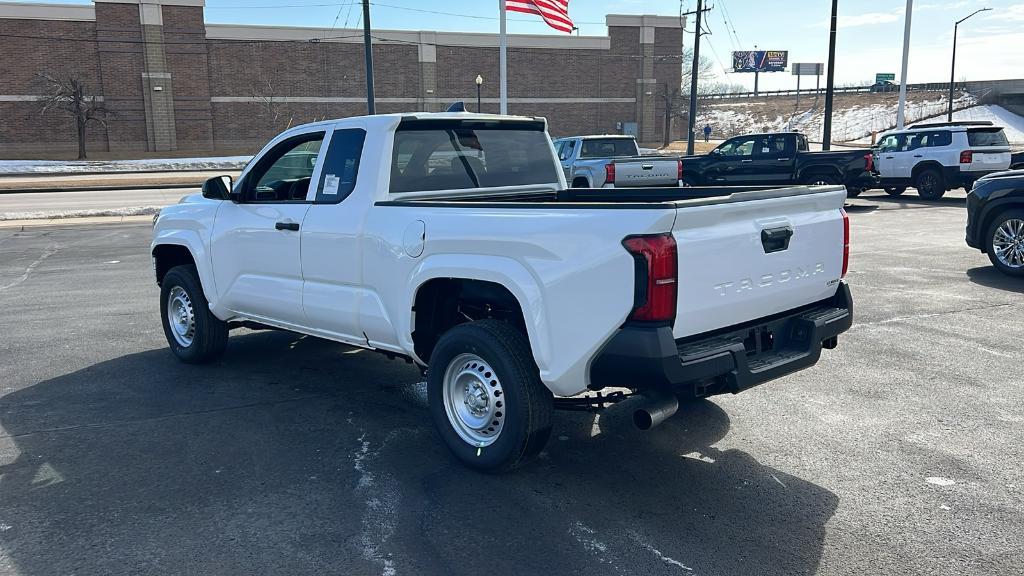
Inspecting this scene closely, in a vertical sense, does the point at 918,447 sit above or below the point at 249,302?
below

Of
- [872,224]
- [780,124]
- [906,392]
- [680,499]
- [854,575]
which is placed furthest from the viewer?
[780,124]

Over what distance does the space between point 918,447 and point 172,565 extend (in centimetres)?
421

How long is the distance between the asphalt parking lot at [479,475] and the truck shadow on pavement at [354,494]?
16 millimetres

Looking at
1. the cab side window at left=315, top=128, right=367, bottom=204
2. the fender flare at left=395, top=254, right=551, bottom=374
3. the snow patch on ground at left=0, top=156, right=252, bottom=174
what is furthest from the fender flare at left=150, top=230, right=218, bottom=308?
the snow patch on ground at left=0, top=156, right=252, bottom=174

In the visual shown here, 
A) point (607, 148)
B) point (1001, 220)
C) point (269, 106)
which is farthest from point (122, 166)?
point (1001, 220)

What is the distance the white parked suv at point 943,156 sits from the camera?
20953 millimetres

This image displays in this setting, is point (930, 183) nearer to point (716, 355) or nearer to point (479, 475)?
point (716, 355)

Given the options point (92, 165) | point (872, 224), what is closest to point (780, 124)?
point (92, 165)

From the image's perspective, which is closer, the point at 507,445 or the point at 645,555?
the point at 645,555

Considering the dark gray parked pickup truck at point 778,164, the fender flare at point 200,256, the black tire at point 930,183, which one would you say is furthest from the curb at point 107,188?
the fender flare at point 200,256

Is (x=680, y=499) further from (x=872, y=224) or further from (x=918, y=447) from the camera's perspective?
(x=872, y=224)

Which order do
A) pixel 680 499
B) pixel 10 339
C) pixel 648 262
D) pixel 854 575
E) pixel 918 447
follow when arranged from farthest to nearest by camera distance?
pixel 10 339, pixel 918 447, pixel 680 499, pixel 648 262, pixel 854 575

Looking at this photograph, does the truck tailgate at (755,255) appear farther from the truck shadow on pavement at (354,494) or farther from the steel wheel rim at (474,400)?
the steel wheel rim at (474,400)

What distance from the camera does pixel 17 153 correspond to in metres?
50.1
